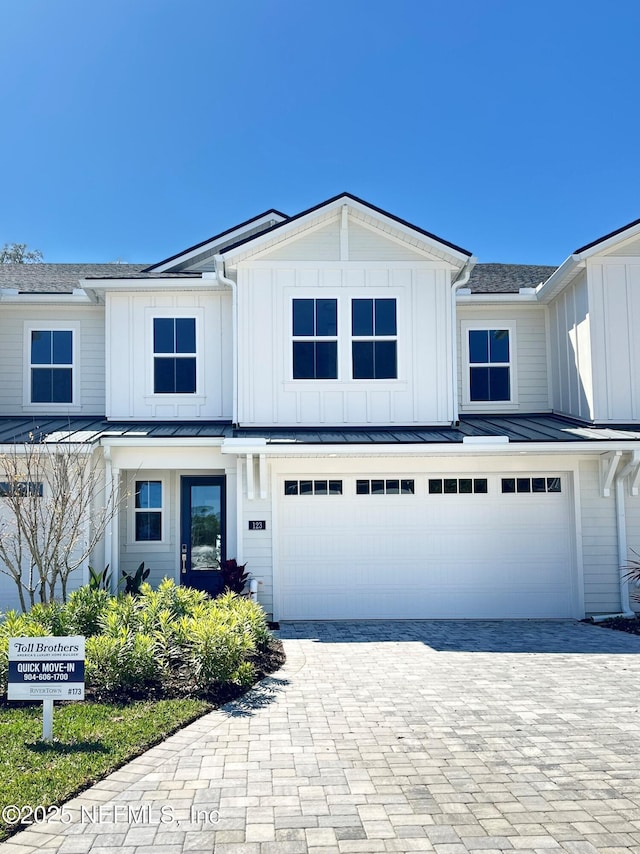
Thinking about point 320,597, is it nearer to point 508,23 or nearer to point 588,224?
point 508,23

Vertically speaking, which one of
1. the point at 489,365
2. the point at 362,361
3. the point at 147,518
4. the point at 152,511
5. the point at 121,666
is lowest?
the point at 121,666

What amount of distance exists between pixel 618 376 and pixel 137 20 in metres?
10.7

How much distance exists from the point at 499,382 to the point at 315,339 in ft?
13.7

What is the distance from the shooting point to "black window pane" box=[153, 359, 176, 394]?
12680 mm

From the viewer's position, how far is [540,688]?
698 cm

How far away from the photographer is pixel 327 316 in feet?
39.5

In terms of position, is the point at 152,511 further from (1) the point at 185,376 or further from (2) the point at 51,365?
(2) the point at 51,365

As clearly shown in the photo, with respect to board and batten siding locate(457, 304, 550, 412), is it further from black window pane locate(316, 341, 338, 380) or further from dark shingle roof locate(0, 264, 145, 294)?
dark shingle roof locate(0, 264, 145, 294)

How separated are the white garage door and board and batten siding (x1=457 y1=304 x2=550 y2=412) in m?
2.54

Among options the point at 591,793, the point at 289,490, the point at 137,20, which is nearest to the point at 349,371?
the point at 289,490

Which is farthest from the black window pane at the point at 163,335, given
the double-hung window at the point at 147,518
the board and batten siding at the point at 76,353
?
the double-hung window at the point at 147,518

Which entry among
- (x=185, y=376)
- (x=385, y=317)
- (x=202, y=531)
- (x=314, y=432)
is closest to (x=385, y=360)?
(x=385, y=317)

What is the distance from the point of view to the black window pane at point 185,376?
12719mm

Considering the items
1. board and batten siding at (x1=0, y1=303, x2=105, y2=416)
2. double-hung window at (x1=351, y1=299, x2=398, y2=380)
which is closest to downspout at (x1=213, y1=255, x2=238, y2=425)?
double-hung window at (x1=351, y1=299, x2=398, y2=380)
